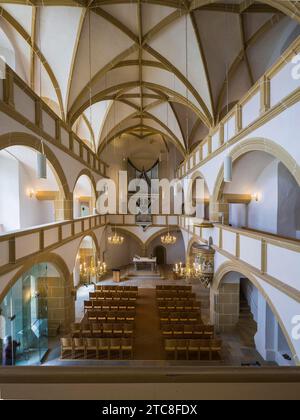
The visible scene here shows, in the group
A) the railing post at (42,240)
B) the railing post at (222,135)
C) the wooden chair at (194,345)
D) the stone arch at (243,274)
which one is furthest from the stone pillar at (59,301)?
the railing post at (222,135)

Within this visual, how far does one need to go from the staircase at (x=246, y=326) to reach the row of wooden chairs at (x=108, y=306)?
15.6 feet

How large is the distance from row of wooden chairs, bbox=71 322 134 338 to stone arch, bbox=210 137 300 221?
5592mm

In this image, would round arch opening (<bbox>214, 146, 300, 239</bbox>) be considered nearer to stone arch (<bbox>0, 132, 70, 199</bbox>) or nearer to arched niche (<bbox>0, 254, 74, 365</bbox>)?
stone arch (<bbox>0, 132, 70, 199</bbox>)

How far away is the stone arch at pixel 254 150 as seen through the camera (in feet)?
17.0

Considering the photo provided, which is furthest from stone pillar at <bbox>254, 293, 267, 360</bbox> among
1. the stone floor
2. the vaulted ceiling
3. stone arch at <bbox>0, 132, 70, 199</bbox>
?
stone arch at <bbox>0, 132, 70, 199</bbox>

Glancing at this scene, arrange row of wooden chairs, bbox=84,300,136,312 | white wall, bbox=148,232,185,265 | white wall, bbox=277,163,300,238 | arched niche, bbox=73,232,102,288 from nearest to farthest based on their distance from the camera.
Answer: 1. white wall, bbox=277,163,300,238
2. row of wooden chairs, bbox=84,300,136,312
3. arched niche, bbox=73,232,102,288
4. white wall, bbox=148,232,185,265

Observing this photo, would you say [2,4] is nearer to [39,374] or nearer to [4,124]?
[4,124]

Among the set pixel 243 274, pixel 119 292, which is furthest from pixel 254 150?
pixel 119 292

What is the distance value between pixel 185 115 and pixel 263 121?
10.4 m

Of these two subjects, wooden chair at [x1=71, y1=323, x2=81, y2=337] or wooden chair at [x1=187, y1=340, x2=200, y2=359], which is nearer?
wooden chair at [x1=187, y1=340, x2=200, y2=359]

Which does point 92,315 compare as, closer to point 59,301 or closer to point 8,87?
point 59,301

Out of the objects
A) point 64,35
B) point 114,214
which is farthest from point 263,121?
point 114,214

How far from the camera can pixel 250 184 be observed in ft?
32.3

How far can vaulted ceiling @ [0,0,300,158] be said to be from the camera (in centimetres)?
813
